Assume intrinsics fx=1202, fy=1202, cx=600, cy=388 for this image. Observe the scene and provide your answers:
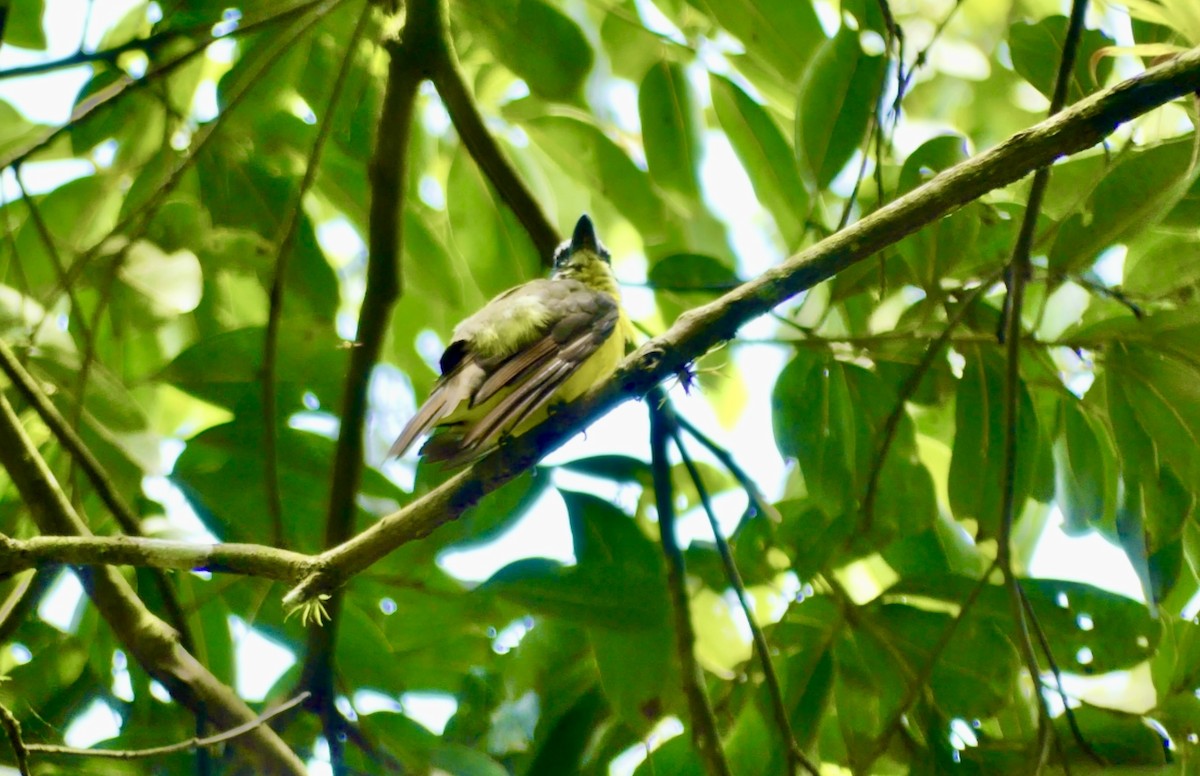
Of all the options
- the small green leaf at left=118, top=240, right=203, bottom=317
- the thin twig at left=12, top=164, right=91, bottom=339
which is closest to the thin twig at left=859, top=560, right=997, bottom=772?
the small green leaf at left=118, top=240, right=203, bottom=317

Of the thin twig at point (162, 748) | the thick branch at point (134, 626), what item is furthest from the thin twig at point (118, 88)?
the thin twig at point (162, 748)

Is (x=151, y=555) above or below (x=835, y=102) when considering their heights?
below

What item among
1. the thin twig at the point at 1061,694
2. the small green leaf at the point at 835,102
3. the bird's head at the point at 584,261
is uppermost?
the bird's head at the point at 584,261

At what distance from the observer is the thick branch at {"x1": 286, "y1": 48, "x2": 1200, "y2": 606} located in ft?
6.05

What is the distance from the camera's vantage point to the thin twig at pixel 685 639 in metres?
2.37

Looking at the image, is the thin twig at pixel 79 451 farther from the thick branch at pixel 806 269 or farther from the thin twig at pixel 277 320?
the thick branch at pixel 806 269

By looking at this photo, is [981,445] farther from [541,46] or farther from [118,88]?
[118,88]

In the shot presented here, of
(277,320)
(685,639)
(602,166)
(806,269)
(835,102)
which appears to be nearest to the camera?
(806,269)

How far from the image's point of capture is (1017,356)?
2.37 metres

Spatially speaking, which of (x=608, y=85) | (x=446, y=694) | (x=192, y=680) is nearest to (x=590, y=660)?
(x=446, y=694)

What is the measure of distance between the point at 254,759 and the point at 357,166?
1.65 m

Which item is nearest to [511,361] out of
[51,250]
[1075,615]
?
[51,250]

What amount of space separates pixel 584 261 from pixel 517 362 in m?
0.82

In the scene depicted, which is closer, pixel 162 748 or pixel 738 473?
pixel 162 748
